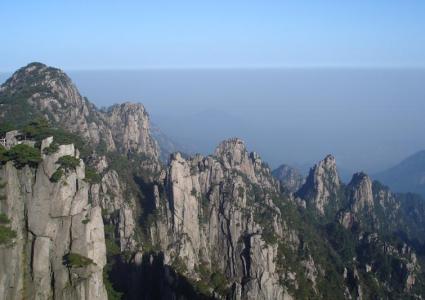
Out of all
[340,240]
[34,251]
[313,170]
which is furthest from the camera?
[313,170]

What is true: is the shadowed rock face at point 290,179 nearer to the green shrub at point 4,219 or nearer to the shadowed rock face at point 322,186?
the shadowed rock face at point 322,186

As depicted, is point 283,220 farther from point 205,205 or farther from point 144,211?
point 144,211

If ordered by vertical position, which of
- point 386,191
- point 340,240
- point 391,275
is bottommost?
point 391,275

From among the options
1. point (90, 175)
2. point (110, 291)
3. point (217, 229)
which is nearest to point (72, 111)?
point (217, 229)

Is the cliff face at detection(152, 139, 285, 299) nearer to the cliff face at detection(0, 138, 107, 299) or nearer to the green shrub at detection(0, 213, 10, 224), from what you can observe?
the cliff face at detection(0, 138, 107, 299)

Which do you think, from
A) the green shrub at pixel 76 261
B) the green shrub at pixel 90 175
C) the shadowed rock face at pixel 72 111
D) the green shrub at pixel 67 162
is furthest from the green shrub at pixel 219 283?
the shadowed rock face at pixel 72 111

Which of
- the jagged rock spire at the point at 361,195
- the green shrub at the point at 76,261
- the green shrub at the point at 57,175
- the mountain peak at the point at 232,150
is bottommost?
the green shrub at the point at 76,261

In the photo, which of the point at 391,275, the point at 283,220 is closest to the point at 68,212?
the point at 283,220
